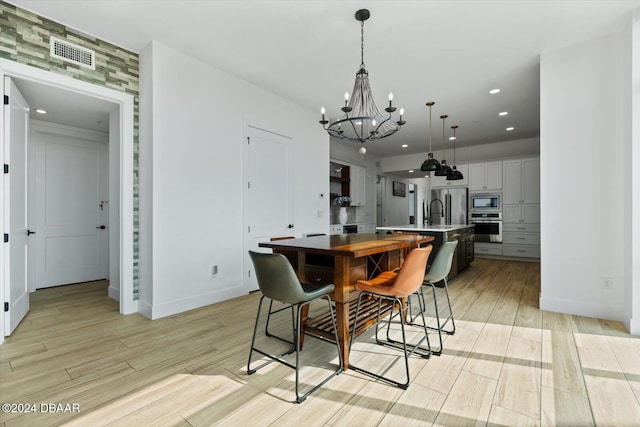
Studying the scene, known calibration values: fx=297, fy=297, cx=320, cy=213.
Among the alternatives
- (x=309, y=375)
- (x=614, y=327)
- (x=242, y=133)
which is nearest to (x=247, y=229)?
(x=242, y=133)

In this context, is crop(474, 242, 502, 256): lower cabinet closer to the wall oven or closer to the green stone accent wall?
the wall oven

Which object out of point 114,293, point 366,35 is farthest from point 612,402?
point 114,293

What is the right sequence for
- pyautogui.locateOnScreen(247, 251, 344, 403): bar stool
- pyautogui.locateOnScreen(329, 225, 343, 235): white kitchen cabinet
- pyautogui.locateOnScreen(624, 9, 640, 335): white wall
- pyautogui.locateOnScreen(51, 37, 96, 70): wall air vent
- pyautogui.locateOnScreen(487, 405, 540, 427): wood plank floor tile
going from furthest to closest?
pyautogui.locateOnScreen(329, 225, 343, 235): white kitchen cabinet, pyautogui.locateOnScreen(51, 37, 96, 70): wall air vent, pyautogui.locateOnScreen(624, 9, 640, 335): white wall, pyautogui.locateOnScreen(247, 251, 344, 403): bar stool, pyautogui.locateOnScreen(487, 405, 540, 427): wood plank floor tile

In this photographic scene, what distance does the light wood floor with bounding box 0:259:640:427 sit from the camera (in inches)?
62.7

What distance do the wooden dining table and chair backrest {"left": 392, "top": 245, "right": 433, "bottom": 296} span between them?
225mm

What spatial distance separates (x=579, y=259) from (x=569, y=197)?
26.2 inches

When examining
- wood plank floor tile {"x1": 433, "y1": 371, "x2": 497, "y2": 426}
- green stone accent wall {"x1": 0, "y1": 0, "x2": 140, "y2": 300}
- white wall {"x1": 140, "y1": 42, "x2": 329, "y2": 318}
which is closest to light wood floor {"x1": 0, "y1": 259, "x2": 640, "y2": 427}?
wood plank floor tile {"x1": 433, "y1": 371, "x2": 497, "y2": 426}

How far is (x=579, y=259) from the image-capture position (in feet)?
10.4

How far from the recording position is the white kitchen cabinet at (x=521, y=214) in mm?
6457

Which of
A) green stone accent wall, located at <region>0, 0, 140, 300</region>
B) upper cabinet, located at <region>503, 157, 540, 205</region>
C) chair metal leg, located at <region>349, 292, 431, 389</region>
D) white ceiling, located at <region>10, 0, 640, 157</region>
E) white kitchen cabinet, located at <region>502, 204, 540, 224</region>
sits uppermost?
white ceiling, located at <region>10, 0, 640, 157</region>

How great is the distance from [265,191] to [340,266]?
2.53 m

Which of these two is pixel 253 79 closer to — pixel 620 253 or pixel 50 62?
pixel 50 62

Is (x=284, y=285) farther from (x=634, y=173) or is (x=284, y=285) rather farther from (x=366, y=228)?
(x=366, y=228)

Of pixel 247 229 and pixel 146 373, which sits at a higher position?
pixel 247 229
